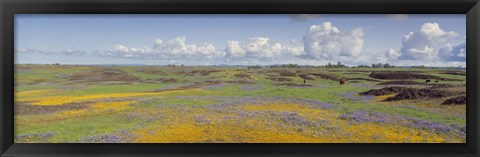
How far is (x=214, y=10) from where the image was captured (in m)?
2.35

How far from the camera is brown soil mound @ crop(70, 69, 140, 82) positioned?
2.63m

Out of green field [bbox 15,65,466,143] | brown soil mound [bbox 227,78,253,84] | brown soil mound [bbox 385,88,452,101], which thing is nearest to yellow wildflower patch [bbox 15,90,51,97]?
green field [bbox 15,65,466,143]

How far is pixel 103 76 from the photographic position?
8.70 ft

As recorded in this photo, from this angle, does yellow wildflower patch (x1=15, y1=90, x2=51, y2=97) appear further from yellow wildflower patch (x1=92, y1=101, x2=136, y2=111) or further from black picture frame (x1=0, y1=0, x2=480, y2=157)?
yellow wildflower patch (x1=92, y1=101, x2=136, y2=111)

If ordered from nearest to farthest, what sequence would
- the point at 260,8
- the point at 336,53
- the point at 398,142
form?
the point at 260,8 → the point at 398,142 → the point at 336,53

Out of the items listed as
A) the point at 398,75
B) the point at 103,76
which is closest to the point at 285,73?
the point at 398,75

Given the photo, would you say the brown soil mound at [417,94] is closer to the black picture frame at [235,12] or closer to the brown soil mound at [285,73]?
the black picture frame at [235,12]

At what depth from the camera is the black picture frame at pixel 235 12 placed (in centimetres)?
227

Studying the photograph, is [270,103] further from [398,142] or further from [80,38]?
[80,38]

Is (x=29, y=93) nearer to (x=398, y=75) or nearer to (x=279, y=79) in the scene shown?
(x=279, y=79)

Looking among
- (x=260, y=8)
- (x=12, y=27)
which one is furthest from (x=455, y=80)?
(x=12, y=27)

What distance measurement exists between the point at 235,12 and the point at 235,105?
2.63ft

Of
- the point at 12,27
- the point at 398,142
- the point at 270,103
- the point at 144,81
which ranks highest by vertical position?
the point at 12,27

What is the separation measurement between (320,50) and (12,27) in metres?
2.46
